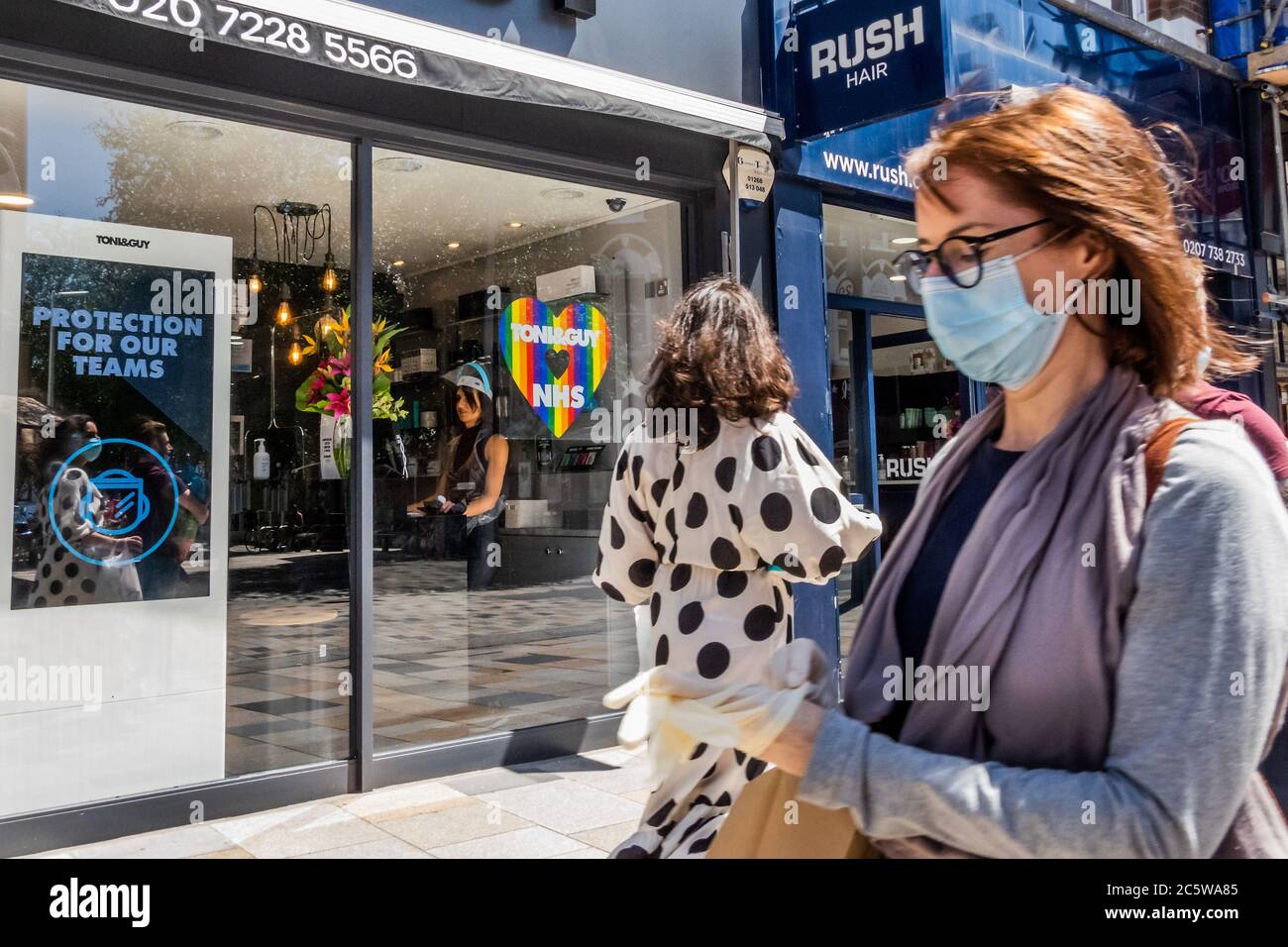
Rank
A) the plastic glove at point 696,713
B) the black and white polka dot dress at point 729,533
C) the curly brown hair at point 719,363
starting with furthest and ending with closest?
the curly brown hair at point 719,363 < the black and white polka dot dress at point 729,533 < the plastic glove at point 696,713

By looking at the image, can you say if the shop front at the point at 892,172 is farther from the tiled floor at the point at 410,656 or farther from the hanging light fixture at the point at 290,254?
the hanging light fixture at the point at 290,254

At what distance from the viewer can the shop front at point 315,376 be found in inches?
175

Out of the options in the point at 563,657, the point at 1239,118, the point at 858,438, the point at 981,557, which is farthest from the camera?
the point at 1239,118

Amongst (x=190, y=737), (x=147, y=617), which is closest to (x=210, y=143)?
(x=147, y=617)

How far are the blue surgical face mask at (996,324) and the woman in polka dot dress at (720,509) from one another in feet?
4.40

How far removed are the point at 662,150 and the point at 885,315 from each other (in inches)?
125

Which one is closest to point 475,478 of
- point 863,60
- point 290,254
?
point 290,254

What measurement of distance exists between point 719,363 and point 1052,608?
1922 millimetres

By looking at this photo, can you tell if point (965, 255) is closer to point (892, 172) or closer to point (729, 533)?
point (729, 533)

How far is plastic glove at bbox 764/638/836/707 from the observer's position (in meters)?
1.24

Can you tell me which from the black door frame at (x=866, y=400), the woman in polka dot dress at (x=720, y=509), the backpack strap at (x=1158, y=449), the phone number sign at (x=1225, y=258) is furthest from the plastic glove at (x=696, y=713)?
the phone number sign at (x=1225, y=258)

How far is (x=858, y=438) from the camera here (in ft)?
28.6
